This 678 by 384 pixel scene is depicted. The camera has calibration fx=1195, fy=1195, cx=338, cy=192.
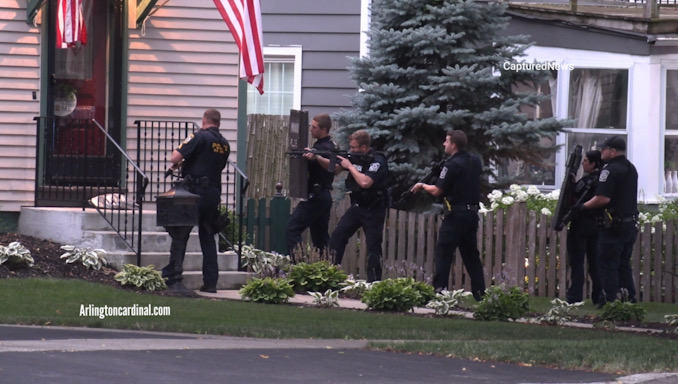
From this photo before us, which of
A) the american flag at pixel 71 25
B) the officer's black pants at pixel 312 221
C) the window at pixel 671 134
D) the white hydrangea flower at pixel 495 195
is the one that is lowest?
the officer's black pants at pixel 312 221

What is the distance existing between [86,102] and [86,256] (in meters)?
2.86

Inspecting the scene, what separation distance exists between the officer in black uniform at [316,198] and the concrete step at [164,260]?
711mm

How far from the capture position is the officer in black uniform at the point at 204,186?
12.5 metres

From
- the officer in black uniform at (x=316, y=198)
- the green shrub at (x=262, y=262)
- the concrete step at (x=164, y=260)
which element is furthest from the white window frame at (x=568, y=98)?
the concrete step at (x=164, y=260)

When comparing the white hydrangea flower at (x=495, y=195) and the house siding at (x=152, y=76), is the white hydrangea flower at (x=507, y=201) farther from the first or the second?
the house siding at (x=152, y=76)

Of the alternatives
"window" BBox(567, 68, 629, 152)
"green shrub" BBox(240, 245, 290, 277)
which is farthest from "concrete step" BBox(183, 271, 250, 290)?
"window" BBox(567, 68, 629, 152)

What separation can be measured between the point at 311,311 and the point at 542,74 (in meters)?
6.44

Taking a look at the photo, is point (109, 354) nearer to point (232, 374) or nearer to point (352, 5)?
point (232, 374)

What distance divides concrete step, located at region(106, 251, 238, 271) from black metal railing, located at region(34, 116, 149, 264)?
0.68 m

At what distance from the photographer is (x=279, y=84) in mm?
18703

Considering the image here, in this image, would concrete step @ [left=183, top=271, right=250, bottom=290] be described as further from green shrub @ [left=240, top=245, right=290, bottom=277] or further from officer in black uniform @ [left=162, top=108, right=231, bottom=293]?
officer in black uniform @ [left=162, top=108, right=231, bottom=293]

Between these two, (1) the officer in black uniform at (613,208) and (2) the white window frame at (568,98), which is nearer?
(1) the officer in black uniform at (613,208)

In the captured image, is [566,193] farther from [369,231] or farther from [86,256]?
[86,256]

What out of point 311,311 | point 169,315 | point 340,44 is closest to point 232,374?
point 169,315
